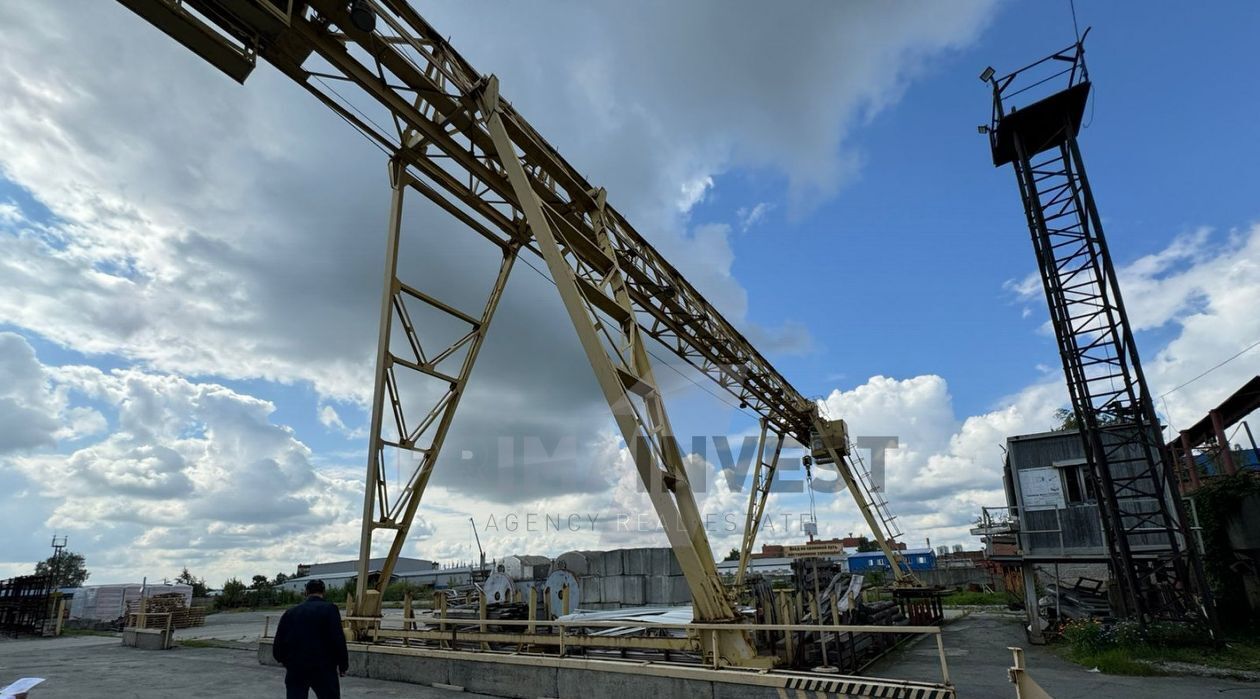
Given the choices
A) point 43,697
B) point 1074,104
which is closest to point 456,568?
point 43,697

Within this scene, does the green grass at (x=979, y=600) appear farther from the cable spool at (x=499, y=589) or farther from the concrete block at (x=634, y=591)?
the cable spool at (x=499, y=589)

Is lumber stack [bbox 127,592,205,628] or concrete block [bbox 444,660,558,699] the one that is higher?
concrete block [bbox 444,660,558,699]

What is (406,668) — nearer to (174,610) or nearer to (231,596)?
(174,610)

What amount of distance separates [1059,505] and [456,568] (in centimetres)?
7287

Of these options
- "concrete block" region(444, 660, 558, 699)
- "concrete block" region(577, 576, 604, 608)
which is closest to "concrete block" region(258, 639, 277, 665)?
"concrete block" region(444, 660, 558, 699)

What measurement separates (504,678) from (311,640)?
3.96 m

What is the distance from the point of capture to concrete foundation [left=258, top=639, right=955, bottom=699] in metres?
6.07

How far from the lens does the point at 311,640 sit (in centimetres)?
562

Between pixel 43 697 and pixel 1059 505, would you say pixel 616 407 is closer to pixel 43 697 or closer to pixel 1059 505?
pixel 43 697

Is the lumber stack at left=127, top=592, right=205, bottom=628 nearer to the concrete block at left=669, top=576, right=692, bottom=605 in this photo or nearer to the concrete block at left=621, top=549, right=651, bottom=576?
the concrete block at left=621, top=549, right=651, bottom=576

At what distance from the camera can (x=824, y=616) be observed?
436 inches

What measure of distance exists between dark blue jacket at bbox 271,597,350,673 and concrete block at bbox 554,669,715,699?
3375mm

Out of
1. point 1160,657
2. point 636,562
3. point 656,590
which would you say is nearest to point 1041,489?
point 1160,657

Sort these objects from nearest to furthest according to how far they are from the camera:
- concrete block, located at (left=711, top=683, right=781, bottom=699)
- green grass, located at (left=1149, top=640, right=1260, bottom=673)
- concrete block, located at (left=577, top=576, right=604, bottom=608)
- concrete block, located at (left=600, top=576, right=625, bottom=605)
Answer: concrete block, located at (left=711, top=683, right=781, bottom=699), green grass, located at (left=1149, top=640, right=1260, bottom=673), concrete block, located at (left=600, top=576, right=625, bottom=605), concrete block, located at (left=577, top=576, right=604, bottom=608)
